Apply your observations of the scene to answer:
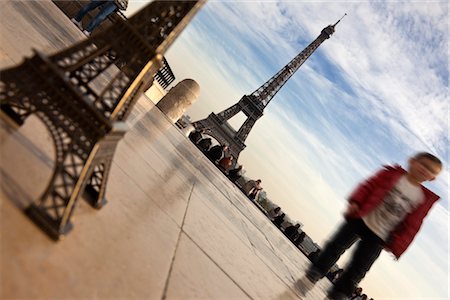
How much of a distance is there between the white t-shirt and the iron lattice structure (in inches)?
117

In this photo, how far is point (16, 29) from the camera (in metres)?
4.05

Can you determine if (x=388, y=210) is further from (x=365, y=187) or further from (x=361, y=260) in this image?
(x=361, y=260)

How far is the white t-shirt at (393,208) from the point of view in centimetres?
402

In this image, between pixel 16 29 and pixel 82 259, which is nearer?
pixel 82 259

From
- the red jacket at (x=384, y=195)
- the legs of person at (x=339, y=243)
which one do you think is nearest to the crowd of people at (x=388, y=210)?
the red jacket at (x=384, y=195)

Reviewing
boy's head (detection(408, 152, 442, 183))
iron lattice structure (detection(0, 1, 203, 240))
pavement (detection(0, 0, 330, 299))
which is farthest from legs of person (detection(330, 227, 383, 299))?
iron lattice structure (detection(0, 1, 203, 240))

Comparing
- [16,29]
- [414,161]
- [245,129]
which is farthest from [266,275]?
[245,129]

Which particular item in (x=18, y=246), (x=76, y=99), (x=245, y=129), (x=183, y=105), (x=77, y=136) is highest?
(x=245, y=129)

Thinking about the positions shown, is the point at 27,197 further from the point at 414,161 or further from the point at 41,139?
the point at 414,161

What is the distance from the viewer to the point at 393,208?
402 cm

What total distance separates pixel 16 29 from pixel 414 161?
164 inches

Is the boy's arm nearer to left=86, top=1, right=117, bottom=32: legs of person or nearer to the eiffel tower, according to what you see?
left=86, top=1, right=117, bottom=32: legs of person

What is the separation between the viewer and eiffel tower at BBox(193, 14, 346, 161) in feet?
121

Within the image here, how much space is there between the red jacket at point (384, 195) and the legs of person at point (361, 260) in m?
0.16
